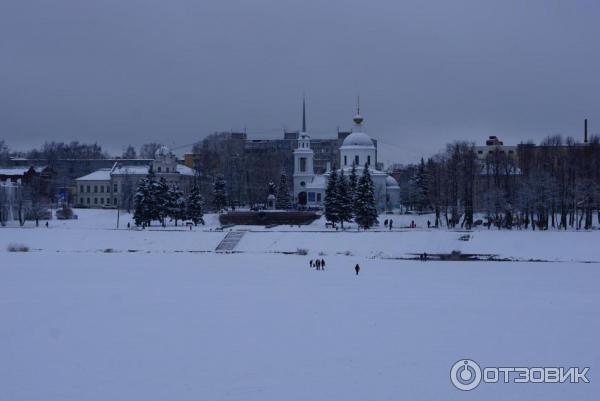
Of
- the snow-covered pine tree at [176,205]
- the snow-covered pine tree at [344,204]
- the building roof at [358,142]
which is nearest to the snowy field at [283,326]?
the snow-covered pine tree at [344,204]

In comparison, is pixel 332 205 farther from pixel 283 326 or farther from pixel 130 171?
pixel 130 171

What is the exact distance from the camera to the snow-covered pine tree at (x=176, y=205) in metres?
56.8

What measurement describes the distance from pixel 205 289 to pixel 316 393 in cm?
1377

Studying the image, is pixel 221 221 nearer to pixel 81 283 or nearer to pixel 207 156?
pixel 81 283

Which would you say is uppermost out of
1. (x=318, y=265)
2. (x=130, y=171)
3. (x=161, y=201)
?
(x=130, y=171)

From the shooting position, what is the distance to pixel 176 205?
57.2m

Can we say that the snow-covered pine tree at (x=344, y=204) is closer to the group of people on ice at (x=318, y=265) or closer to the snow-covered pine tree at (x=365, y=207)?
the snow-covered pine tree at (x=365, y=207)

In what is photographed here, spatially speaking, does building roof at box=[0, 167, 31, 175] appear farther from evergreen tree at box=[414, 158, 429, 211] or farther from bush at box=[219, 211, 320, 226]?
evergreen tree at box=[414, 158, 429, 211]

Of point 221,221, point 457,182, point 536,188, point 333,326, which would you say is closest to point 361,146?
point 457,182

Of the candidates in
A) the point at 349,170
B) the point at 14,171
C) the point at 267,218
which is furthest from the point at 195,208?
the point at 14,171

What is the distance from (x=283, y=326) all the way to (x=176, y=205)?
38599 millimetres

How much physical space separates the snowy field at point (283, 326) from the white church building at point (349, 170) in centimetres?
3138

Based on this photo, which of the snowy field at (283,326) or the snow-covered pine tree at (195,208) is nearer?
the snowy field at (283,326)

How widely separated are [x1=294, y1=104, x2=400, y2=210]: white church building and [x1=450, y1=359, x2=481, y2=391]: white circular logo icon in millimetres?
53400
